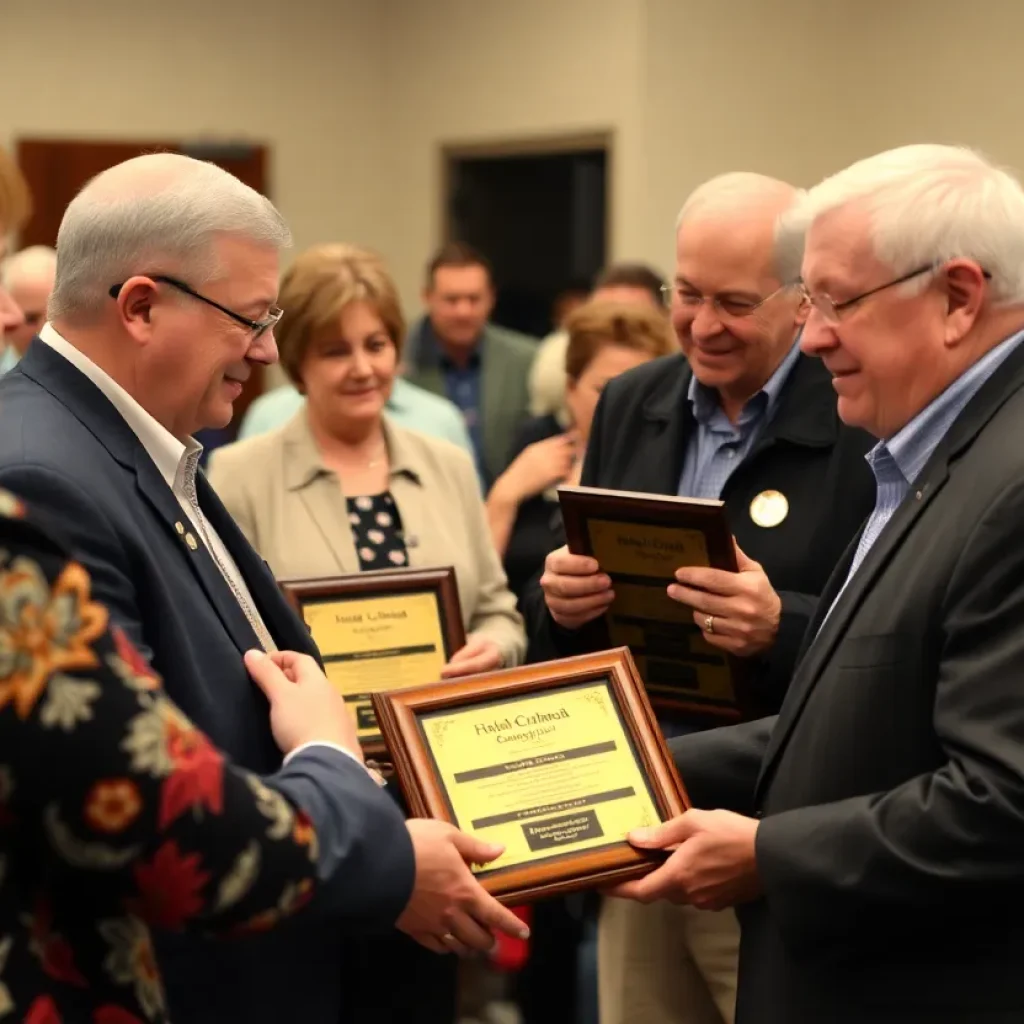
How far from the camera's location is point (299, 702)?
74.2 inches

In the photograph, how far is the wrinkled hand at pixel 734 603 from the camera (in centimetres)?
267

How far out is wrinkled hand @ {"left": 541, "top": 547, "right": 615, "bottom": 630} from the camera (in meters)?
2.84

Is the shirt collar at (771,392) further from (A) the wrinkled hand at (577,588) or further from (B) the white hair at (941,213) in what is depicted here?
(B) the white hair at (941,213)

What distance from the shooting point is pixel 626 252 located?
8086 millimetres

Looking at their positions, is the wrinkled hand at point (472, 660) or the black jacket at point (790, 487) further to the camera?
the wrinkled hand at point (472, 660)

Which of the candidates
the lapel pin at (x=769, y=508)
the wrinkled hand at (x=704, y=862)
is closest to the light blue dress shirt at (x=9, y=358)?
the lapel pin at (x=769, y=508)

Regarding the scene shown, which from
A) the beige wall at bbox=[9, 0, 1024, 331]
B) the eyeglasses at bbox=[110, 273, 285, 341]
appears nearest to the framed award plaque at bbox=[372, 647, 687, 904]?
the eyeglasses at bbox=[110, 273, 285, 341]

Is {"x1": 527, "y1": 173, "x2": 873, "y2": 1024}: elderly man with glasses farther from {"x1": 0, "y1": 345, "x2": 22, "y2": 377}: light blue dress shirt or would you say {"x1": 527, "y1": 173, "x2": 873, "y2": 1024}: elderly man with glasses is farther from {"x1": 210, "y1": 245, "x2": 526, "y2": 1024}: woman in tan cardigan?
{"x1": 0, "y1": 345, "x2": 22, "y2": 377}: light blue dress shirt

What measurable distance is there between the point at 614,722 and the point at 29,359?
3.28 feet

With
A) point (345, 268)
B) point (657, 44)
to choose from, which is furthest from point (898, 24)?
point (345, 268)

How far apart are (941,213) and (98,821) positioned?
1.34 meters

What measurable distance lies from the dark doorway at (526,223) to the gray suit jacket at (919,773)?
23.1 feet

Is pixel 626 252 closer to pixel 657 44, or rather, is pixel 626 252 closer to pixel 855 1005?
pixel 657 44

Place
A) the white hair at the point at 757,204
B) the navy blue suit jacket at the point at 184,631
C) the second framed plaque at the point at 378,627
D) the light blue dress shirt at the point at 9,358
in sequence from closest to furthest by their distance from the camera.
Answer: the navy blue suit jacket at the point at 184,631, the white hair at the point at 757,204, the second framed plaque at the point at 378,627, the light blue dress shirt at the point at 9,358
